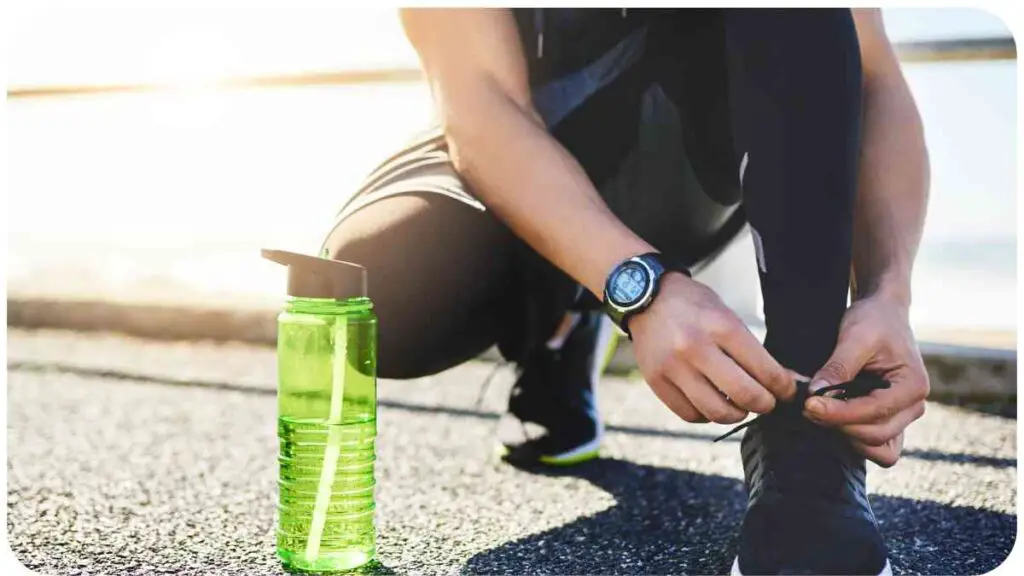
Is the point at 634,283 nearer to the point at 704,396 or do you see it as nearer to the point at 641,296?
the point at 641,296

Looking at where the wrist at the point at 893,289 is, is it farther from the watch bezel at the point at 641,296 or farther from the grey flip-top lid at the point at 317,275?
the grey flip-top lid at the point at 317,275

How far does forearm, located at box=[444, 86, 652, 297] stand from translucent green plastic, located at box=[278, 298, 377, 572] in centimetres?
20

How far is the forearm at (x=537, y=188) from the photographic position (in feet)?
3.27

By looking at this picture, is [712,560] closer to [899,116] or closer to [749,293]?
[899,116]

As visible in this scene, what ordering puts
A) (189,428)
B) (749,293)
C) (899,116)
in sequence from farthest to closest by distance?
(749,293) < (189,428) < (899,116)

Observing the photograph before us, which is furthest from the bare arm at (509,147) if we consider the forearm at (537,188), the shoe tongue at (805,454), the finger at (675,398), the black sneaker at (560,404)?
the black sneaker at (560,404)

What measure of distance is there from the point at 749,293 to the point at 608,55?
1279 mm

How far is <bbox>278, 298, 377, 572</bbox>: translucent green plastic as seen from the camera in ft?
3.31

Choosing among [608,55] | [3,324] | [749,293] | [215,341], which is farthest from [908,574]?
[215,341]

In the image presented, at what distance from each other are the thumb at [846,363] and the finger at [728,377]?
0.23 feet

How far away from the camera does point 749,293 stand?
2.40 meters

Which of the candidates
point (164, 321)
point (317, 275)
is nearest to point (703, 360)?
point (317, 275)

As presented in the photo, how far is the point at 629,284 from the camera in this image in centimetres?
94

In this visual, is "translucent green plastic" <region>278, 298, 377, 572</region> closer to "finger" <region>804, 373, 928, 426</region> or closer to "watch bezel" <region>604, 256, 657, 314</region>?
"watch bezel" <region>604, 256, 657, 314</region>
